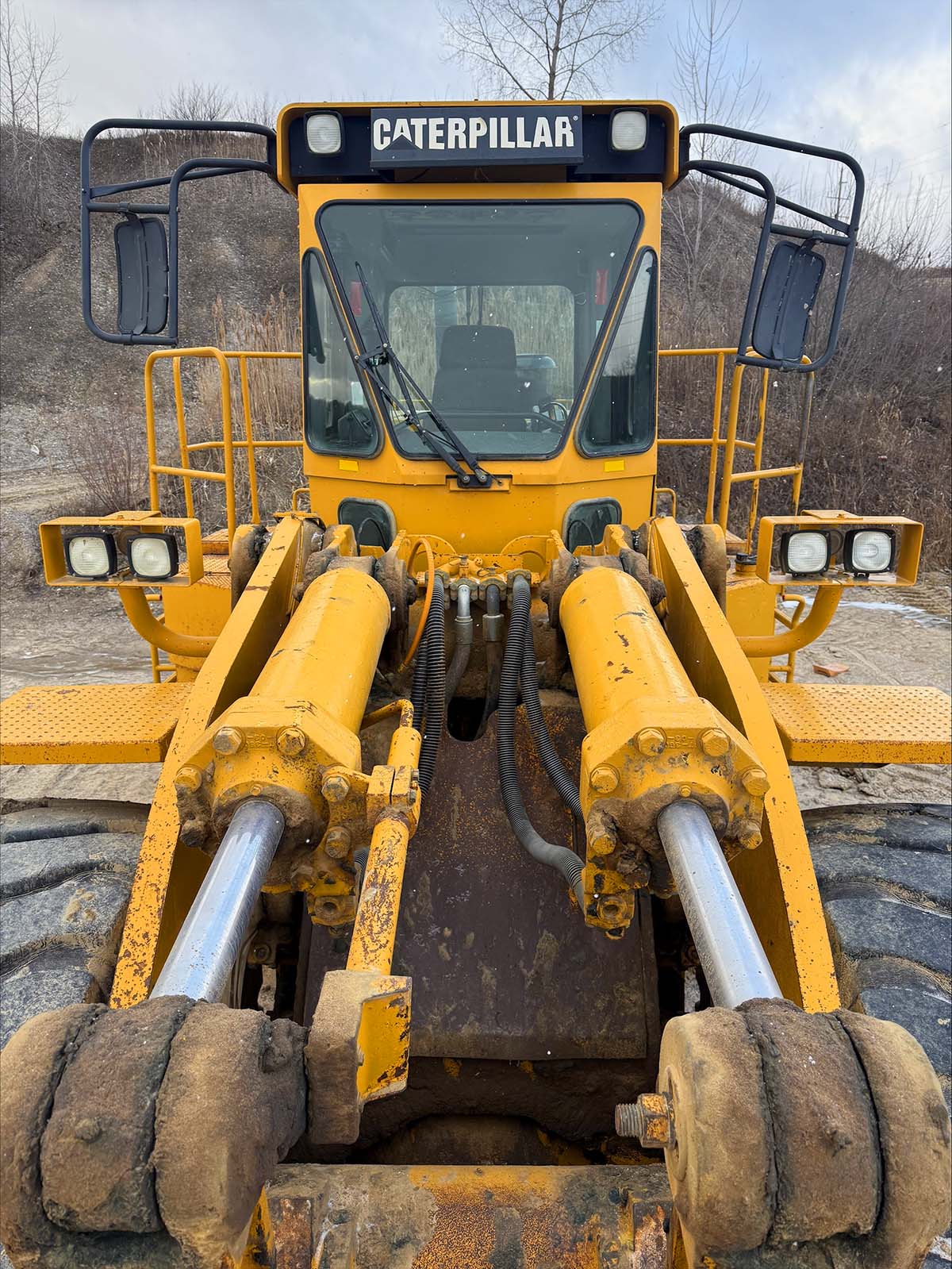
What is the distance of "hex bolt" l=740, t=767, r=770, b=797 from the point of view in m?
1.74

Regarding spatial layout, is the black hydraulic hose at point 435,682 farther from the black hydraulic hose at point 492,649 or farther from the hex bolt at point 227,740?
the hex bolt at point 227,740

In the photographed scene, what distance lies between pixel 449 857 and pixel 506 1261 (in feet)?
3.62

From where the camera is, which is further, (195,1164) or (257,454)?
(257,454)

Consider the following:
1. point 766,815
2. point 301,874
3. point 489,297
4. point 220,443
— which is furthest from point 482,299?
point 301,874

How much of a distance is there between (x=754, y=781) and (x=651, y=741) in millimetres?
216

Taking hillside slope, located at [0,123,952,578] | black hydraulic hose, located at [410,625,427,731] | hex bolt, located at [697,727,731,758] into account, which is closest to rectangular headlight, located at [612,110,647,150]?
black hydraulic hose, located at [410,625,427,731]

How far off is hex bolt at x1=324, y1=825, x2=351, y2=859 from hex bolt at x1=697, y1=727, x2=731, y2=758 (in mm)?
718

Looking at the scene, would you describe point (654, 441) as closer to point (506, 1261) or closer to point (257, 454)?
point (506, 1261)

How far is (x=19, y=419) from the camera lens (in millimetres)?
17203

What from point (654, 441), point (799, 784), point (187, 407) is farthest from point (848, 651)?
point (187, 407)

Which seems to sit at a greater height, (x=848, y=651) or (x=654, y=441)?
(x=654, y=441)

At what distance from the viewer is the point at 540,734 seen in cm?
266

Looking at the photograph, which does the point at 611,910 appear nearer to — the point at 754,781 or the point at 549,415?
the point at 754,781

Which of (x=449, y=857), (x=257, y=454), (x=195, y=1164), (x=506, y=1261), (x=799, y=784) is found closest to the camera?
(x=195, y=1164)
